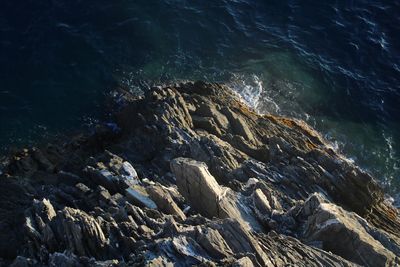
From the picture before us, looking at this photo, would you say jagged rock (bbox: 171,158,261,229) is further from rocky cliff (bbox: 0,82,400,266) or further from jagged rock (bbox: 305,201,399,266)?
jagged rock (bbox: 305,201,399,266)

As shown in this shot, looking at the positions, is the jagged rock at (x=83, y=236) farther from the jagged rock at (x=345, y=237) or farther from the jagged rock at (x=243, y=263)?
the jagged rock at (x=345, y=237)

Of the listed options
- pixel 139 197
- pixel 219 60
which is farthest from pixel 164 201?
pixel 219 60

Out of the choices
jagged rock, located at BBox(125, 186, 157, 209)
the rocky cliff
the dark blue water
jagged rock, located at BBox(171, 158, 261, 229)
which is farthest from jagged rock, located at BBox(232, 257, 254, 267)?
the dark blue water

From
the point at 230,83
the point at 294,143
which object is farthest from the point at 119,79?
the point at 294,143

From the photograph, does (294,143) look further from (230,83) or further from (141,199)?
(141,199)

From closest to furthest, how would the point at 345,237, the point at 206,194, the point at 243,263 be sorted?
the point at 243,263, the point at 345,237, the point at 206,194

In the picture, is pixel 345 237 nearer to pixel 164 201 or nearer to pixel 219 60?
pixel 164 201

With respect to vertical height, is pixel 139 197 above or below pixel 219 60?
below
